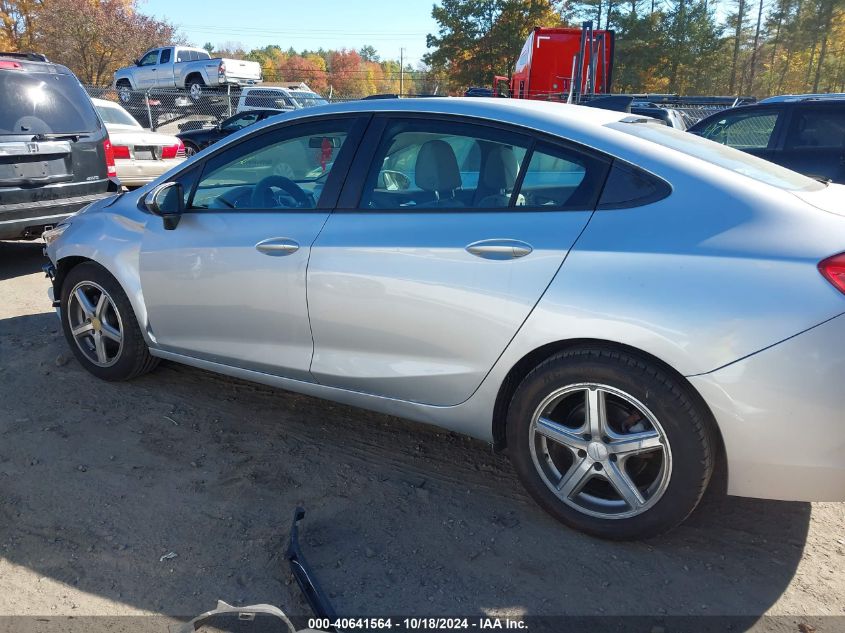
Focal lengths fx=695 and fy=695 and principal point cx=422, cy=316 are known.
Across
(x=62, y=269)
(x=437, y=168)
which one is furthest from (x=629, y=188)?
(x=62, y=269)

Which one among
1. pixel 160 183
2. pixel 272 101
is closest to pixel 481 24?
pixel 272 101

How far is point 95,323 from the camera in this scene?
4.11 meters

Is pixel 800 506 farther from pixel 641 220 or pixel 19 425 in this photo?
pixel 19 425

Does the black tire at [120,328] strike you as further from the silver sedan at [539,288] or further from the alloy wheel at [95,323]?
the silver sedan at [539,288]

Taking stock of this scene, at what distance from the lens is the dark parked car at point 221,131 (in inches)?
639

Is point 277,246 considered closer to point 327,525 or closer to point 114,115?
point 327,525

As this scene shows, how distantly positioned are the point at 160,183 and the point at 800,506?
11.5 ft

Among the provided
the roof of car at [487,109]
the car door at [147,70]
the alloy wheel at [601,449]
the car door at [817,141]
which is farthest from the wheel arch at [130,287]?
the car door at [147,70]

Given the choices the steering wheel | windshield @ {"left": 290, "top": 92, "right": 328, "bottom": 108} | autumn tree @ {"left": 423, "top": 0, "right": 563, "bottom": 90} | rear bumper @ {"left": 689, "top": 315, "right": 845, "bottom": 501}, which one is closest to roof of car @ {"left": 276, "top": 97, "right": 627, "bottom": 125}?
the steering wheel

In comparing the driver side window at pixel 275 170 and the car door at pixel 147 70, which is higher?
the car door at pixel 147 70

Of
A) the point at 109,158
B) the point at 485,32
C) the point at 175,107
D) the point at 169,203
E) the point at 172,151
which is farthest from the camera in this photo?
the point at 485,32

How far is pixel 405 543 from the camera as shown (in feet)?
8.96

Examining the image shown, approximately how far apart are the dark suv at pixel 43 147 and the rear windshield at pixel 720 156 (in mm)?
5360

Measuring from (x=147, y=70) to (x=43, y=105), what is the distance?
23767 mm
